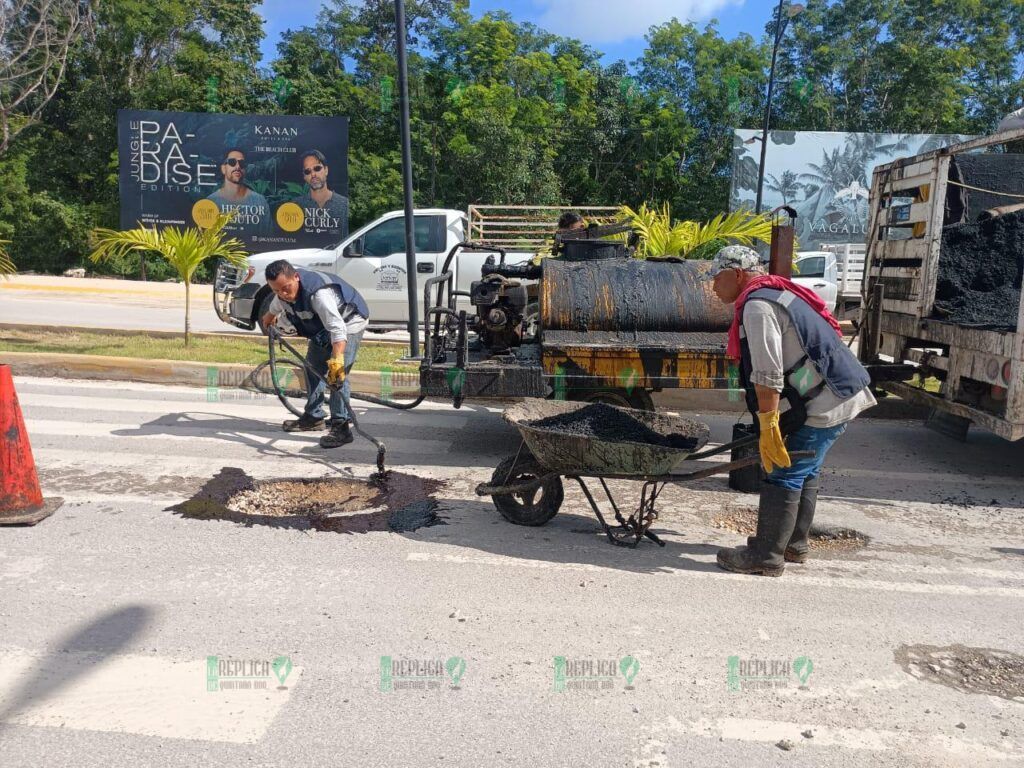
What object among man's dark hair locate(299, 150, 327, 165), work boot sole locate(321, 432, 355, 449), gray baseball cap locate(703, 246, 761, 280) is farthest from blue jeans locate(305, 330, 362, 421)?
man's dark hair locate(299, 150, 327, 165)

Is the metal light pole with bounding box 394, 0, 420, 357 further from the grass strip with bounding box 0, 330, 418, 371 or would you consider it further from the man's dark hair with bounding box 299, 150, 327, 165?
the man's dark hair with bounding box 299, 150, 327, 165

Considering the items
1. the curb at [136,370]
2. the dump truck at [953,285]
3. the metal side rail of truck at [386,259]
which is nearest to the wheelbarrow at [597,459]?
the dump truck at [953,285]

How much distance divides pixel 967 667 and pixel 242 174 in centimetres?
2604

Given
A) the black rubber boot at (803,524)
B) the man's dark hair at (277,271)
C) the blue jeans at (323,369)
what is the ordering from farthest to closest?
the blue jeans at (323,369)
the man's dark hair at (277,271)
the black rubber boot at (803,524)

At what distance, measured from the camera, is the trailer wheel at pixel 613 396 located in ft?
21.5

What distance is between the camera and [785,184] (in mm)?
29156

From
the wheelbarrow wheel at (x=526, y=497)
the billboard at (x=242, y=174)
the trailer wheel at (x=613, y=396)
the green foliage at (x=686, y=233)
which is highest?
the billboard at (x=242, y=174)

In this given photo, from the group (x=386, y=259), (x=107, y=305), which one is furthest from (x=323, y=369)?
(x=107, y=305)

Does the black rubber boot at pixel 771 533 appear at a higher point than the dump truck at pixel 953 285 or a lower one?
lower

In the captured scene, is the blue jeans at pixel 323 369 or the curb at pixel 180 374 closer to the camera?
the blue jeans at pixel 323 369

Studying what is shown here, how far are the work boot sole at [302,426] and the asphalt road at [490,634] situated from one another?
1373 mm

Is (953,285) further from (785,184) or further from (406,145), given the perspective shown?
(785,184)

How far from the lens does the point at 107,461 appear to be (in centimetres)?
646

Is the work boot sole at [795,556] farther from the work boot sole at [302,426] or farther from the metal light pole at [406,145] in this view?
Result: the metal light pole at [406,145]
